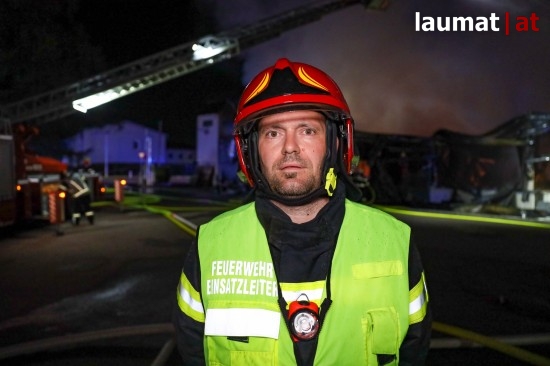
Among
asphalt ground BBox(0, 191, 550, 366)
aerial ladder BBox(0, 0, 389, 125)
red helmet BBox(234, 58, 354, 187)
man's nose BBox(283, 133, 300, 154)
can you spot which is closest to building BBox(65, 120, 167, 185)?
aerial ladder BBox(0, 0, 389, 125)

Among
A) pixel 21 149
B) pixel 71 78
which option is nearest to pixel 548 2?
pixel 21 149

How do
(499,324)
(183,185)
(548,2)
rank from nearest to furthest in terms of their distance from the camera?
(499,324) → (548,2) → (183,185)

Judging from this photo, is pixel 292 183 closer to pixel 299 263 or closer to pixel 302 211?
pixel 302 211

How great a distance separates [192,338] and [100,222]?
39.0 ft

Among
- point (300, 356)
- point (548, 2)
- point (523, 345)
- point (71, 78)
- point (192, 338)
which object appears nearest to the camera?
point (300, 356)

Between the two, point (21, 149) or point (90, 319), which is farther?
point (21, 149)

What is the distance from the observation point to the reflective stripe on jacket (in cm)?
160

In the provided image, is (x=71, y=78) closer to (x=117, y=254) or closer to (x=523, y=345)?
(x=117, y=254)

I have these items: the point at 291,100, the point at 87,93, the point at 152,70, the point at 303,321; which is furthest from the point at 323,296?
the point at 87,93

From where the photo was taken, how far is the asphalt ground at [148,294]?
12.5 ft

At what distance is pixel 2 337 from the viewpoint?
4.34 meters

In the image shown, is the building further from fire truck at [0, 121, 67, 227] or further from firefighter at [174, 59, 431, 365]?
firefighter at [174, 59, 431, 365]

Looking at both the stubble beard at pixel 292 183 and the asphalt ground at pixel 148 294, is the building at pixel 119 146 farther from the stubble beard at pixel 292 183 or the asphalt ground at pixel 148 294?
the stubble beard at pixel 292 183

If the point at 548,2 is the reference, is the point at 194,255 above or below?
below
